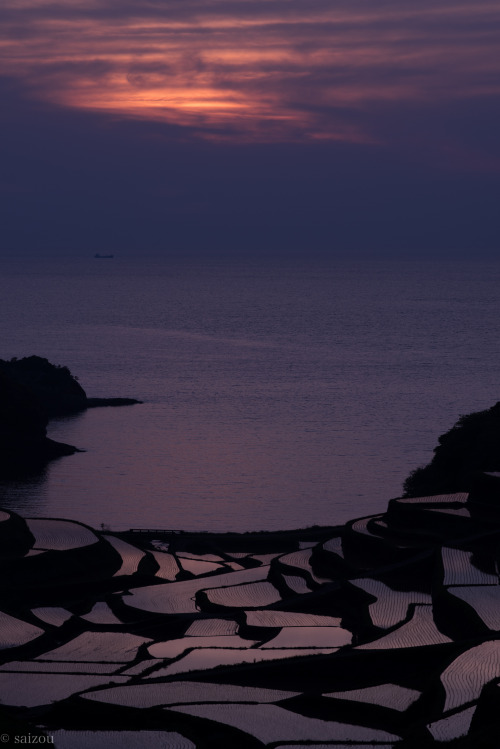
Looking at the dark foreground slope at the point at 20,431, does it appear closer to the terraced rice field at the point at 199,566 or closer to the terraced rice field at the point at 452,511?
the terraced rice field at the point at 199,566

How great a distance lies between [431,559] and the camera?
3744 cm

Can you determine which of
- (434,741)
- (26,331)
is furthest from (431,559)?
(26,331)

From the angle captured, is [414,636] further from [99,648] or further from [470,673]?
[99,648]

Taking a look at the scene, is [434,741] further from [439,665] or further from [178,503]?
[178,503]

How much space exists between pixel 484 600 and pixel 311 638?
210 inches

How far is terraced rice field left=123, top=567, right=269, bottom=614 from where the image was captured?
3609 centimetres

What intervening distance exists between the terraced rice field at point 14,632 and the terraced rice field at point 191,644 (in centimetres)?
405

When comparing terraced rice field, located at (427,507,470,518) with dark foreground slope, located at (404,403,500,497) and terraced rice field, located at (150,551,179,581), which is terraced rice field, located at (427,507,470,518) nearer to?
dark foreground slope, located at (404,403,500,497)

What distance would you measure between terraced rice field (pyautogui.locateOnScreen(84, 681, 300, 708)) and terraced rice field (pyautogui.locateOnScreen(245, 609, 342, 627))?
711 cm

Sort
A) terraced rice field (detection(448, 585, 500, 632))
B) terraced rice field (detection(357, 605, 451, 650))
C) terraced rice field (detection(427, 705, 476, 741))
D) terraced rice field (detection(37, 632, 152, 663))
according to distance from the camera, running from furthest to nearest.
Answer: terraced rice field (detection(448, 585, 500, 632)) → terraced rice field (detection(37, 632, 152, 663)) → terraced rice field (detection(357, 605, 451, 650)) → terraced rice field (detection(427, 705, 476, 741))

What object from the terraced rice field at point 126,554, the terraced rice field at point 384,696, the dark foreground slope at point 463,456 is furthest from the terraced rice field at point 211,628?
the dark foreground slope at point 463,456

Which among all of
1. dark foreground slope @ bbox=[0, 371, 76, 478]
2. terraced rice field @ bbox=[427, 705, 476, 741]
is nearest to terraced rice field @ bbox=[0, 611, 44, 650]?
terraced rice field @ bbox=[427, 705, 476, 741]

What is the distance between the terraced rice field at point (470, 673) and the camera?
2366 centimetres

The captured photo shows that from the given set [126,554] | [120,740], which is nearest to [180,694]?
[120,740]
